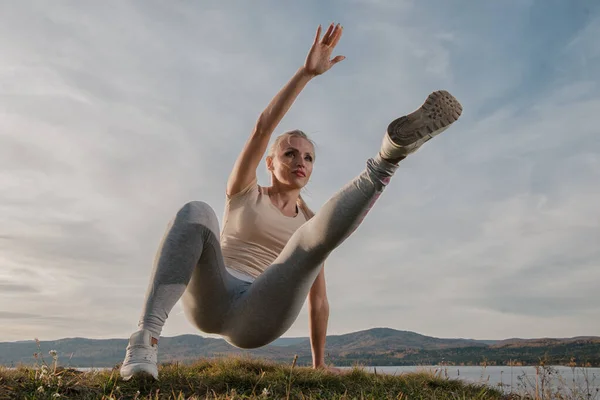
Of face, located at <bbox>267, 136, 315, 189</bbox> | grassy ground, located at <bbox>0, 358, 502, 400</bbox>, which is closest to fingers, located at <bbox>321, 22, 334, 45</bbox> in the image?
face, located at <bbox>267, 136, 315, 189</bbox>

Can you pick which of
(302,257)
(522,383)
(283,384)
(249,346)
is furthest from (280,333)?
(522,383)

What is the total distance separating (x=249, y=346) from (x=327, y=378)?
0.99 metres

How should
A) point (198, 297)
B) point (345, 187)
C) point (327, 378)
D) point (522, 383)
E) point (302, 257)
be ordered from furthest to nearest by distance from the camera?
point (522, 383) < point (327, 378) < point (198, 297) < point (302, 257) < point (345, 187)

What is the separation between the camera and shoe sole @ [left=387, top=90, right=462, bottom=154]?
2.64m

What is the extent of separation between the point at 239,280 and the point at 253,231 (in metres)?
0.63

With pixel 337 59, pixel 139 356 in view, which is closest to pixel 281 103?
pixel 337 59

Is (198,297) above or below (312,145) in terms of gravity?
below

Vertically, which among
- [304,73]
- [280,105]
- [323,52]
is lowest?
[280,105]

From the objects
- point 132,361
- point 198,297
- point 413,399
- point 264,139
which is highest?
point 264,139

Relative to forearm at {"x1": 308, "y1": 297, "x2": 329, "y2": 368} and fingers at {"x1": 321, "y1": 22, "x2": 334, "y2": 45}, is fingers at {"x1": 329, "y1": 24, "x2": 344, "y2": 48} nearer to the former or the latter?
fingers at {"x1": 321, "y1": 22, "x2": 334, "y2": 45}

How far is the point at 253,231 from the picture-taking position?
4230 millimetres

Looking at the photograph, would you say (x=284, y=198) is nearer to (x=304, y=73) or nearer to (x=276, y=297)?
(x=304, y=73)

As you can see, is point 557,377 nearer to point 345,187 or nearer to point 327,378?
point 327,378

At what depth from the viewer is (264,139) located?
4.04 m
